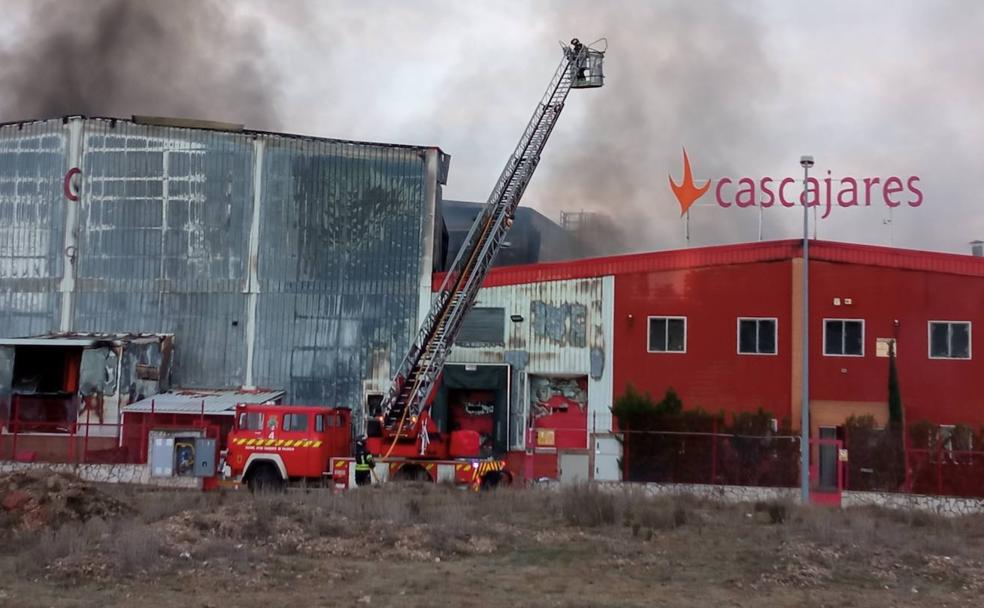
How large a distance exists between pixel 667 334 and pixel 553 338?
369 centimetres

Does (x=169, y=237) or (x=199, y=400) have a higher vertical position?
(x=169, y=237)

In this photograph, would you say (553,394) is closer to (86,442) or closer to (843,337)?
(843,337)

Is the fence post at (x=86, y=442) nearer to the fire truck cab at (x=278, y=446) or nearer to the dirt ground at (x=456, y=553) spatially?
the fire truck cab at (x=278, y=446)

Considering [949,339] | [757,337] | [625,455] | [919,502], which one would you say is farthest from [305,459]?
[949,339]

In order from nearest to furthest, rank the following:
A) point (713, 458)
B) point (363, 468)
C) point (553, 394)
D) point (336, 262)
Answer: point (363, 468), point (713, 458), point (553, 394), point (336, 262)

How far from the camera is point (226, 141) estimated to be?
36.9 metres

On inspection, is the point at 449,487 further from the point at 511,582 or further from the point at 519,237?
the point at 519,237

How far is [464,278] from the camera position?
107 feet

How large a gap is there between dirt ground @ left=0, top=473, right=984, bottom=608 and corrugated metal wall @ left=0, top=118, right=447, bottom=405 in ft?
48.1

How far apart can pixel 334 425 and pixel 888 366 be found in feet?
54.4

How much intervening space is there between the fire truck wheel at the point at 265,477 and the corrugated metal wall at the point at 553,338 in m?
9.10

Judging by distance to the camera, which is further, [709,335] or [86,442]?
[709,335]

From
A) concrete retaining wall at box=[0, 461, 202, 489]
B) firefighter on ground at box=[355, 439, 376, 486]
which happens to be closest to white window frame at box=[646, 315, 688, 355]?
firefighter on ground at box=[355, 439, 376, 486]

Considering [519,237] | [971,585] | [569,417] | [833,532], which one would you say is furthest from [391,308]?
[971,585]
